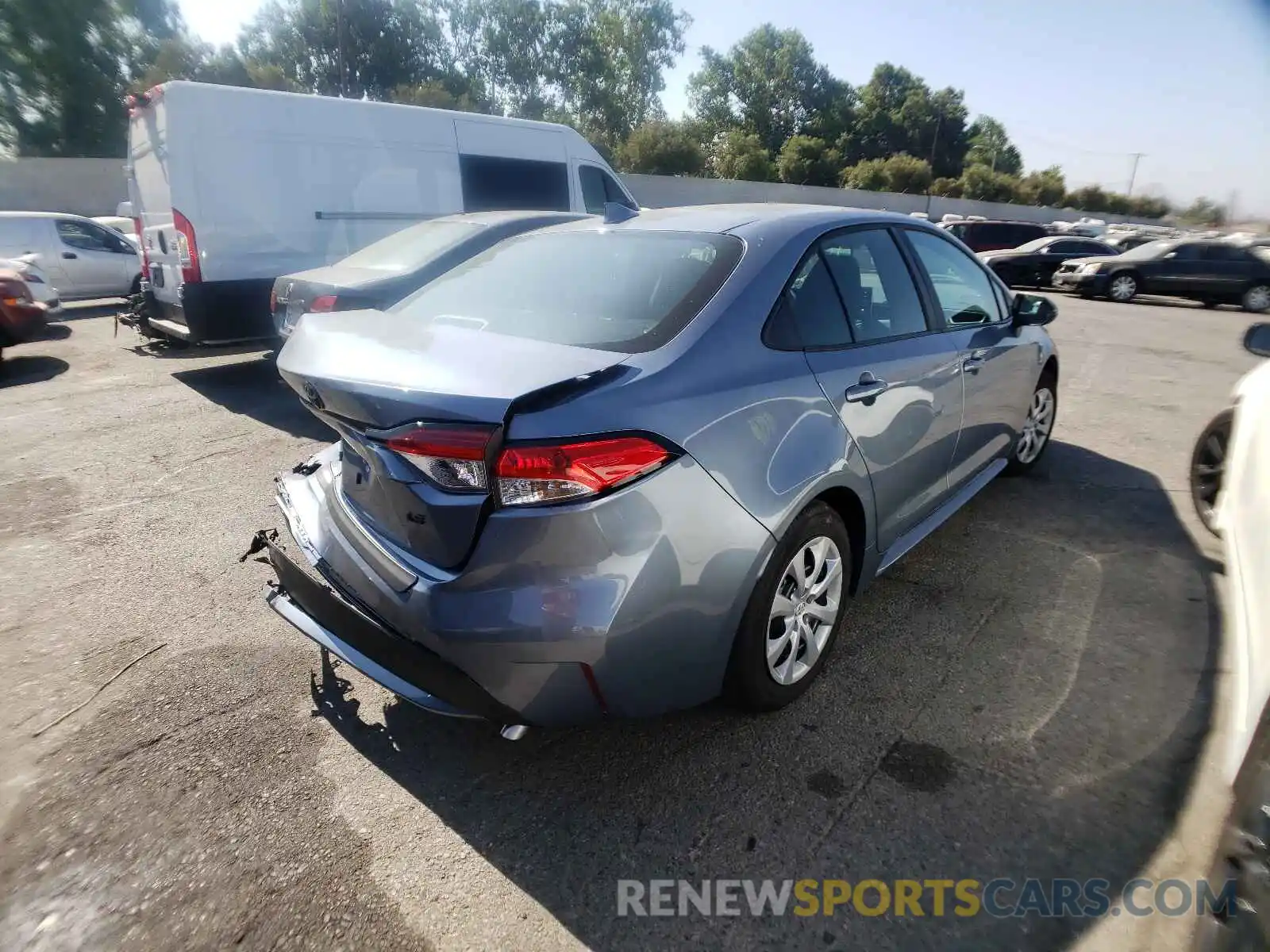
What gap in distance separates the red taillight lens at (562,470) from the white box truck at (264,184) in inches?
250

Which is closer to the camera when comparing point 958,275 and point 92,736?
point 92,736

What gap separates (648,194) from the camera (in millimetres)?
34000

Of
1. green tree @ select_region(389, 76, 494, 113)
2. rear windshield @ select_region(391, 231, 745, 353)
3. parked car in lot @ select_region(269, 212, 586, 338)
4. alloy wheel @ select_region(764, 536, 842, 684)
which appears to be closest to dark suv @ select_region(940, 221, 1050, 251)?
parked car in lot @ select_region(269, 212, 586, 338)

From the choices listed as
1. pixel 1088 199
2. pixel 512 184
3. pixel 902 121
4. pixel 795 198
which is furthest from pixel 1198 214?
pixel 512 184

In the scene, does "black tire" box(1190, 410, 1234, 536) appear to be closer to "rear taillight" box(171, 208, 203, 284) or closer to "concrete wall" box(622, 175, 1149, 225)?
"rear taillight" box(171, 208, 203, 284)

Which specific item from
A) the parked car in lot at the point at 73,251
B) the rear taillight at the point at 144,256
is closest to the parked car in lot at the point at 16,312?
the rear taillight at the point at 144,256

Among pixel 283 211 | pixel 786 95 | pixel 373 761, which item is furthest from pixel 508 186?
pixel 786 95

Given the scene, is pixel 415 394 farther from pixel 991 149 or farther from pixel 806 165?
pixel 991 149

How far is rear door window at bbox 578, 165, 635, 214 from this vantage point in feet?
31.4

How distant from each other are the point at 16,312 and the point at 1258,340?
34.3 ft

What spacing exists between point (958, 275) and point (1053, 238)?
745 inches

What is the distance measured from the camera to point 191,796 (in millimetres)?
2242

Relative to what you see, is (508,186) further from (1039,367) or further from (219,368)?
(1039,367)

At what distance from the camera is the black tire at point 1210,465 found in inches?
157
